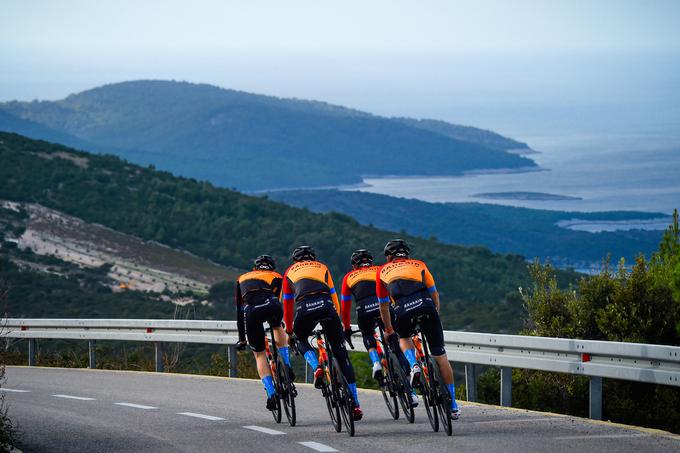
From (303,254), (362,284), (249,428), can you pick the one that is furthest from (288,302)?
(249,428)

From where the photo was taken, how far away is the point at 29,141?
357 feet

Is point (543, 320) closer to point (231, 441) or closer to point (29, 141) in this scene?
point (231, 441)

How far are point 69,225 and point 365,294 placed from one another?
7635cm

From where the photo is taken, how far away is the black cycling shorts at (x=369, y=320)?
1277cm

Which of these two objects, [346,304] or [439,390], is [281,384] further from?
[439,390]

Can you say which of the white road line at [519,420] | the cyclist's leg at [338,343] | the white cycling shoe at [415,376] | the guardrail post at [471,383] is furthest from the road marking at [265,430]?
the guardrail post at [471,383]

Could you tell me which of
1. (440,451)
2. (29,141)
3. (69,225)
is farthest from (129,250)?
(440,451)

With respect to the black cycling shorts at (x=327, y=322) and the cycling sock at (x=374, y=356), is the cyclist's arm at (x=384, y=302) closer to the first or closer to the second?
the black cycling shorts at (x=327, y=322)

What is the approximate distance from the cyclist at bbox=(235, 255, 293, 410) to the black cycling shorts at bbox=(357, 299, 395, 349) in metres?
0.81

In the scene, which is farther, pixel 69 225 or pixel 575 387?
pixel 69 225

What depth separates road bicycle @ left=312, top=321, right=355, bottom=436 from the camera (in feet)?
37.3

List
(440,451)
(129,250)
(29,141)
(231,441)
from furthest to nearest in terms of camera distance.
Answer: (29,141), (129,250), (231,441), (440,451)

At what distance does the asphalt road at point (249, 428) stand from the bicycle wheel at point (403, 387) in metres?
0.12

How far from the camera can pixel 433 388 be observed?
11.0m
